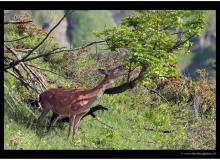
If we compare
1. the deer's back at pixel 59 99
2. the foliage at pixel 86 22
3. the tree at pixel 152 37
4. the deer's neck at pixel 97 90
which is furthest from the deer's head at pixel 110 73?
the foliage at pixel 86 22

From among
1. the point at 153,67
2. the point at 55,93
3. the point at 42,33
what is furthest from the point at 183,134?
the point at 42,33

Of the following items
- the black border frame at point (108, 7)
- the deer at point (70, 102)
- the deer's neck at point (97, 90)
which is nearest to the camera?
the black border frame at point (108, 7)

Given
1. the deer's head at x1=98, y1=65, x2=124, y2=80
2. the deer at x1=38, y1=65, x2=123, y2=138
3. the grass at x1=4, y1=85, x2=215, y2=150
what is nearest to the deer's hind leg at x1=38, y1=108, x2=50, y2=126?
the deer at x1=38, y1=65, x2=123, y2=138

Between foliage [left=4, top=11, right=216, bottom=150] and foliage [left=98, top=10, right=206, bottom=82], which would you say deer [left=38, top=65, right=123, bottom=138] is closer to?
foliage [left=4, top=11, right=216, bottom=150]

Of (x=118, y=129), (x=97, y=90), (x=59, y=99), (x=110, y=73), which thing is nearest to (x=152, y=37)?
(x=110, y=73)

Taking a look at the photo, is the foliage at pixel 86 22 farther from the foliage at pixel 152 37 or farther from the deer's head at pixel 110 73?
the deer's head at pixel 110 73

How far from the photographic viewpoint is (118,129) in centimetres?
1847

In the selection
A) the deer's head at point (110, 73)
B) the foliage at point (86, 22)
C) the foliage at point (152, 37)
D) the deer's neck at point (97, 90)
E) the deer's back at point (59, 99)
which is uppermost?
the foliage at point (152, 37)

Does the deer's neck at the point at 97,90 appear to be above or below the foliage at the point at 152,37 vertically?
below

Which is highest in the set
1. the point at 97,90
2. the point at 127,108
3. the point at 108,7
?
the point at 108,7

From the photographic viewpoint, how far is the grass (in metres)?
15.7

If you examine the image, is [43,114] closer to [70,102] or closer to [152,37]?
[70,102]

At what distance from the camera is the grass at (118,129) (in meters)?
15.7

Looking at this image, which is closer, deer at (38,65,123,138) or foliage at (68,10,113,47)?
deer at (38,65,123,138)
